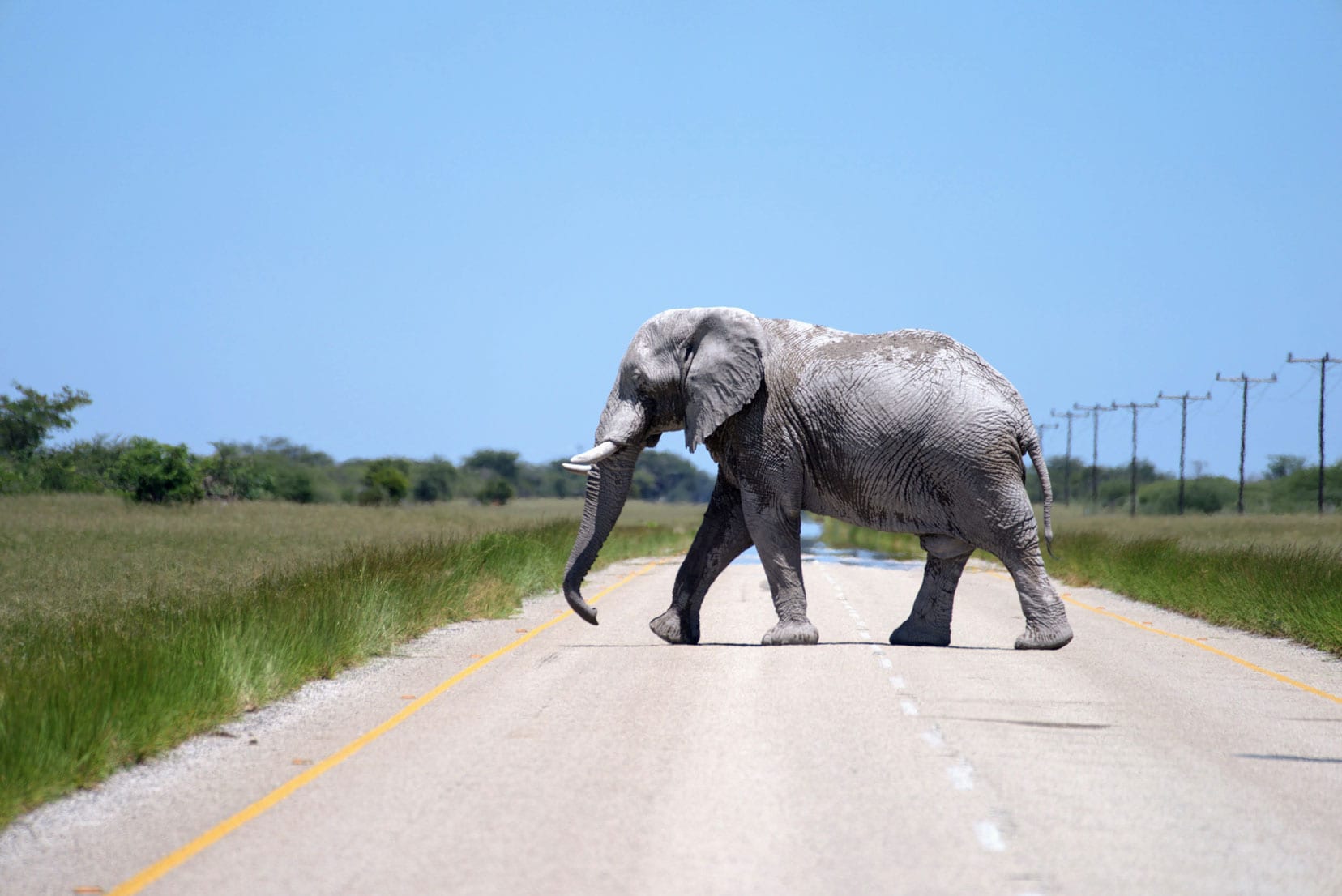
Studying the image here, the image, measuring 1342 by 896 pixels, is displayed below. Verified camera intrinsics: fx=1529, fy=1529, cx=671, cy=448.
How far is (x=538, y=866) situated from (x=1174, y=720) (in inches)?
238

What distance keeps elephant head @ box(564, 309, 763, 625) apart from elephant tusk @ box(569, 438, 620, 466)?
1 centimetres

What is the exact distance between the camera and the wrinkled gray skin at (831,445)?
14766 millimetres

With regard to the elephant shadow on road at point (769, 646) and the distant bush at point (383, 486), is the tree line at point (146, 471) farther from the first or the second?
the elephant shadow on road at point (769, 646)

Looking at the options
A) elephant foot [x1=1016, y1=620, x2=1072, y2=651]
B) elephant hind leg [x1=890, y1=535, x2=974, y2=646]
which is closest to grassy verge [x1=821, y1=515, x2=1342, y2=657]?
elephant foot [x1=1016, y1=620, x2=1072, y2=651]

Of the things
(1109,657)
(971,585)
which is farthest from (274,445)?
(1109,657)

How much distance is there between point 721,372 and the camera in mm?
15062

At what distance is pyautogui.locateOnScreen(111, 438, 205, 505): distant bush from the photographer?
181 feet

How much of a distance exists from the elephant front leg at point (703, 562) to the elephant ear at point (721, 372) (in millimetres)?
1070

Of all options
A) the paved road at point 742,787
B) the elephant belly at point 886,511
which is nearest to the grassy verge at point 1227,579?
the paved road at point 742,787

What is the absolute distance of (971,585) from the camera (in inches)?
1102

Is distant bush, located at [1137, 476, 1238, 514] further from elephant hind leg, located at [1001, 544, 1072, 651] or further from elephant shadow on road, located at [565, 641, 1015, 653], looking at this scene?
elephant hind leg, located at [1001, 544, 1072, 651]

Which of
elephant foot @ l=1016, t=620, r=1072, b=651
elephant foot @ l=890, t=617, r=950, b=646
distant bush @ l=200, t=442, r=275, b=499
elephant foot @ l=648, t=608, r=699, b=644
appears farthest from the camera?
distant bush @ l=200, t=442, r=275, b=499

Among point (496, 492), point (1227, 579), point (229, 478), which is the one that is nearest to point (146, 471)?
point (229, 478)

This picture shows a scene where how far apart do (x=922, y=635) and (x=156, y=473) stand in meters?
44.6
